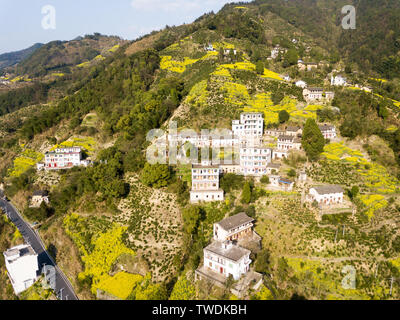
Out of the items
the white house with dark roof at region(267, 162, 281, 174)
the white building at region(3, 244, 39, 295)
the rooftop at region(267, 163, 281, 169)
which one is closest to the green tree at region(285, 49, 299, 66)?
the rooftop at region(267, 163, 281, 169)

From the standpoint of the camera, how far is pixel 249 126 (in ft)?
165

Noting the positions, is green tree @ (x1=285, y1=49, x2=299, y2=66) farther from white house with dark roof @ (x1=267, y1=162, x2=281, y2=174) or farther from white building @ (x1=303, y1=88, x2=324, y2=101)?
white house with dark roof @ (x1=267, y1=162, x2=281, y2=174)

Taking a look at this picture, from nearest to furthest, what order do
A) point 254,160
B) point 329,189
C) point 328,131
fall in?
point 329,189, point 254,160, point 328,131

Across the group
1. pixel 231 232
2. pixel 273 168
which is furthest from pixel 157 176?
pixel 273 168

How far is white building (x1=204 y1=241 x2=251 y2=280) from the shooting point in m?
30.0

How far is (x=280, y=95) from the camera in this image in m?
58.9

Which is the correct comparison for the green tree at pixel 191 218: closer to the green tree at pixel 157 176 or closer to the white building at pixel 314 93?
the green tree at pixel 157 176

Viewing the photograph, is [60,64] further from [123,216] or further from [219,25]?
[123,216]

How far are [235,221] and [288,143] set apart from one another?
17014 mm

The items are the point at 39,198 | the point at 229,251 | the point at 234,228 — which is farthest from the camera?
the point at 39,198

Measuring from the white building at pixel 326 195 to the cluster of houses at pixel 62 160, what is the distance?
37.5 metres

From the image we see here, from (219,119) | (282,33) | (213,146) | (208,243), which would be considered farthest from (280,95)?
(282,33)

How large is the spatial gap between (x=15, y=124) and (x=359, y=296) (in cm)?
8827

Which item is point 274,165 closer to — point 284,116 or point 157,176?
point 284,116
